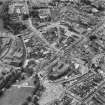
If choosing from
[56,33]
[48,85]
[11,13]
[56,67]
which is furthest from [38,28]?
[48,85]

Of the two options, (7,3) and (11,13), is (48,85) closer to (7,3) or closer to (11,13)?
(11,13)

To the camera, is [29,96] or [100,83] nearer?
[29,96]

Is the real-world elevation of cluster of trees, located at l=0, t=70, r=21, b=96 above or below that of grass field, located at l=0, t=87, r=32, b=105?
above

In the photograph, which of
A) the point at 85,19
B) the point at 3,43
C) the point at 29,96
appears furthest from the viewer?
the point at 85,19

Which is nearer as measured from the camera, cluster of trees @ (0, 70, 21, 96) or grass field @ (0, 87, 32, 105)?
grass field @ (0, 87, 32, 105)

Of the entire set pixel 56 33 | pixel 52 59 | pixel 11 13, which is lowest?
pixel 52 59

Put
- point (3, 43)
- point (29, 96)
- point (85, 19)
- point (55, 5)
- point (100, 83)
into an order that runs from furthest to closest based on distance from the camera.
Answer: point (55, 5)
point (85, 19)
point (3, 43)
point (100, 83)
point (29, 96)

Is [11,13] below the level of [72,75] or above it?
above

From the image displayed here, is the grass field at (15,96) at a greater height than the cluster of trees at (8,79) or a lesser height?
lesser

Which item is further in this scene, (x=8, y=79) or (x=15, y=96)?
(x=8, y=79)

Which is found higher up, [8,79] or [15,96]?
[8,79]

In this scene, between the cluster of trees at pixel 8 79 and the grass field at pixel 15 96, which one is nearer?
the grass field at pixel 15 96
